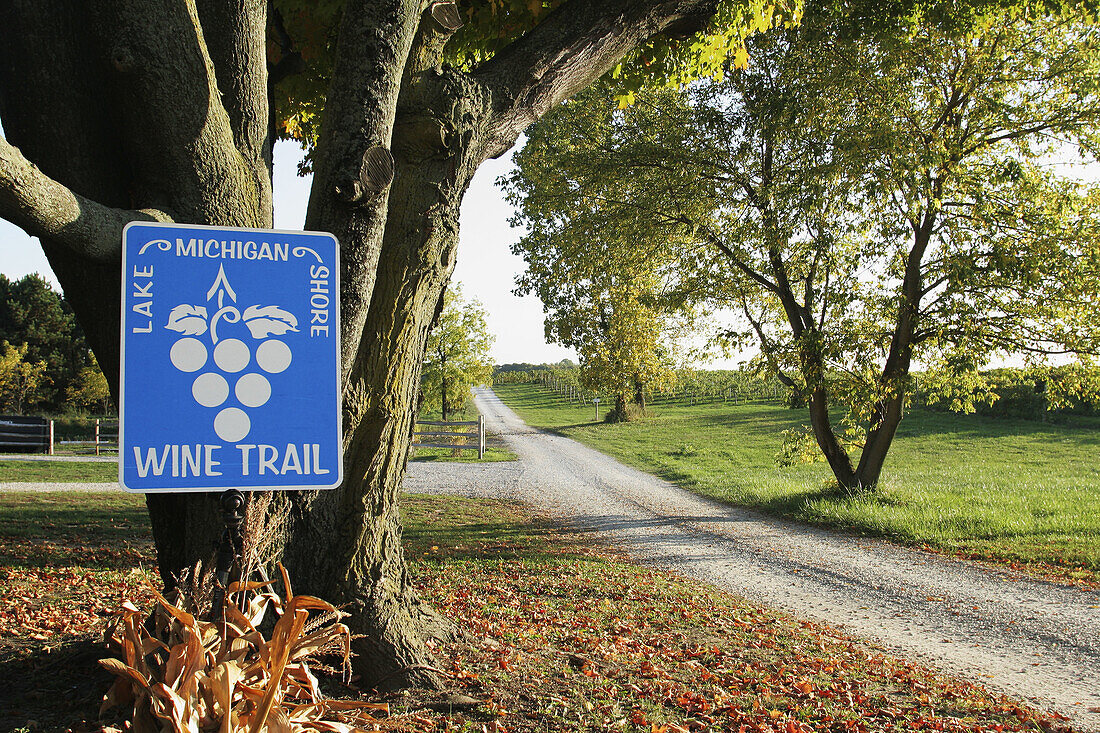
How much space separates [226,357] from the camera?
7.41 feet

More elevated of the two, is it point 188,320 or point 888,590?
point 188,320

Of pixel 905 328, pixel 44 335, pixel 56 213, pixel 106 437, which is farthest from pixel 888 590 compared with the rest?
pixel 44 335

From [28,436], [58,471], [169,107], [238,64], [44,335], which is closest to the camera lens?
[169,107]

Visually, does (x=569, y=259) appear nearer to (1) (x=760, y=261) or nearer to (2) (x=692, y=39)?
(1) (x=760, y=261)

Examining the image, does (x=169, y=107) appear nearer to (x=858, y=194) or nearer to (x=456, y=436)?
(x=858, y=194)

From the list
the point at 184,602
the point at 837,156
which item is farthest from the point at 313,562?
the point at 837,156

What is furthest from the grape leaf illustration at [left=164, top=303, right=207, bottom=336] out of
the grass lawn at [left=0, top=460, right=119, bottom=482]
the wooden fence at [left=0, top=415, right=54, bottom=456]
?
the wooden fence at [left=0, top=415, right=54, bottom=456]

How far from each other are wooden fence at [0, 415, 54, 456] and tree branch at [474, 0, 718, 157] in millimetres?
25317

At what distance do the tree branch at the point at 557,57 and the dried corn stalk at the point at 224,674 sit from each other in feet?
9.11

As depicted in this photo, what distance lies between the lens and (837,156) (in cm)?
1056

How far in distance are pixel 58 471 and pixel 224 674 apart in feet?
62.6

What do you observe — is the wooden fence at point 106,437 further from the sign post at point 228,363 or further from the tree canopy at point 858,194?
the sign post at point 228,363

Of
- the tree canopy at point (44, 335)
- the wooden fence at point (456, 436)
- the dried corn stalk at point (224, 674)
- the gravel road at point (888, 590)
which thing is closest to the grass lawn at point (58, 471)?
the wooden fence at point (456, 436)

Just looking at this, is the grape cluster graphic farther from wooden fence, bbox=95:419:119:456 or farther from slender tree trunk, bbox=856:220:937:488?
wooden fence, bbox=95:419:119:456
